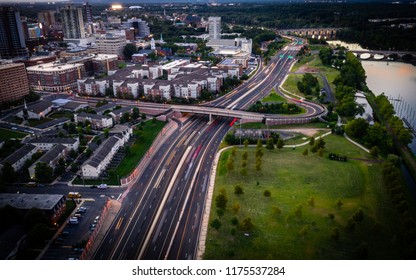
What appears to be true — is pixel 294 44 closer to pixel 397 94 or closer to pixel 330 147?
pixel 397 94

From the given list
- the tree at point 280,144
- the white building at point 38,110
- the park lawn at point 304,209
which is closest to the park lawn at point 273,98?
the tree at point 280,144

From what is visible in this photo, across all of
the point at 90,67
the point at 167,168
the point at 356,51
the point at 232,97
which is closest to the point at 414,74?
the point at 356,51

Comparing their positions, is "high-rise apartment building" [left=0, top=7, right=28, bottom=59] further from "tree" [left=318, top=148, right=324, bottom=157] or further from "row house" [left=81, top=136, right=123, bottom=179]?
"tree" [left=318, top=148, right=324, bottom=157]

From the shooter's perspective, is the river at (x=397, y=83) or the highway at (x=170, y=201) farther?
the river at (x=397, y=83)

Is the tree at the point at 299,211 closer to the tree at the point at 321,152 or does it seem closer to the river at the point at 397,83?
the tree at the point at 321,152
